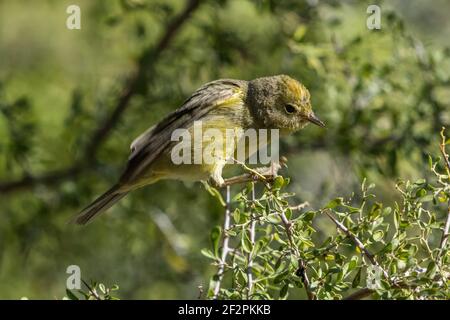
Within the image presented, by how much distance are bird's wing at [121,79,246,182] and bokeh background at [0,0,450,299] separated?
69cm

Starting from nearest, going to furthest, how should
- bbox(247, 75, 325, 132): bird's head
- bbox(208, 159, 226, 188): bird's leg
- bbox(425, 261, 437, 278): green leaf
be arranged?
bbox(425, 261, 437, 278): green leaf, bbox(208, 159, 226, 188): bird's leg, bbox(247, 75, 325, 132): bird's head

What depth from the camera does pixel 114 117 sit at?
216 inches

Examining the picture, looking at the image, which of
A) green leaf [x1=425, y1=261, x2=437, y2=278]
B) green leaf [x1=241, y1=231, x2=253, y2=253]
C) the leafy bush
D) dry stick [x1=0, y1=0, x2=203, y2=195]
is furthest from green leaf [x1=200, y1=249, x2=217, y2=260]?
dry stick [x1=0, y1=0, x2=203, y2=195]

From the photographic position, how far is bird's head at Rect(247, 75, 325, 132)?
4.45 m

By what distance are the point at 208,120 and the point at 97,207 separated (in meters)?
0.80

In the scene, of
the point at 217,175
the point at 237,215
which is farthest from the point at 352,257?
the point at 217,175

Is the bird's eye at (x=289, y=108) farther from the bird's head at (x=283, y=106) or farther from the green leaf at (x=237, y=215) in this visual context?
the green leaf at (x=237, y=215)

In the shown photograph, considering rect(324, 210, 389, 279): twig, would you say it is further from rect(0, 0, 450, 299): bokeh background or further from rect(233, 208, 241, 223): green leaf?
rect(0, 0, 450, 299): bokeh background

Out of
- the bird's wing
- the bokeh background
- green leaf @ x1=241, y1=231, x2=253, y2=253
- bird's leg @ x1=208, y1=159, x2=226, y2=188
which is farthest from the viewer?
the bokeh background

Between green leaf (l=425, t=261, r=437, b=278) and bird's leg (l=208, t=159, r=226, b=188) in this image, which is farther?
bird's leg (l=208, t=159, r=226, b=188)

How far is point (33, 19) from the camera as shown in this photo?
27.7 ft

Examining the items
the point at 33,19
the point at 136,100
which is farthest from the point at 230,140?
the point at 33,19

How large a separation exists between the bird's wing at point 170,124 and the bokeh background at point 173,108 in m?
0.69

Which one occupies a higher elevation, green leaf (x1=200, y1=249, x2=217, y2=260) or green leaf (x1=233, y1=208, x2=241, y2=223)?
green leaf (x1=233, y1=208, x2=241, y2=223)
